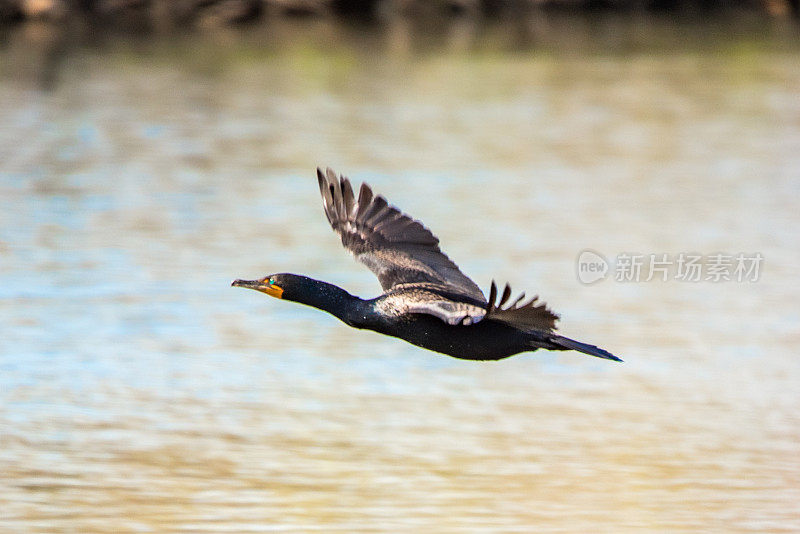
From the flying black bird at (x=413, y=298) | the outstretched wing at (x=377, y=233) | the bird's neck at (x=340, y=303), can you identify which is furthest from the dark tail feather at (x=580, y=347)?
the outstretched wing at (x=377, y=233)

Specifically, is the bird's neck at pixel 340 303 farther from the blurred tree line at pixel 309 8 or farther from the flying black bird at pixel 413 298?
the blurred tree line at pixel 309 8

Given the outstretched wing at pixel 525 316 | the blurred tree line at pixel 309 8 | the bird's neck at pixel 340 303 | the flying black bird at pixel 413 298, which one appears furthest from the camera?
the blurred tree line at pixel 309 8

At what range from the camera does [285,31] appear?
33.3 metres

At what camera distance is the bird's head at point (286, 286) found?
6.66 metres

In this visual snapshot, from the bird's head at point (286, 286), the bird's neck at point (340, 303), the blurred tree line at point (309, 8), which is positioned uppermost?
the blurred tree line at point (309, 8)

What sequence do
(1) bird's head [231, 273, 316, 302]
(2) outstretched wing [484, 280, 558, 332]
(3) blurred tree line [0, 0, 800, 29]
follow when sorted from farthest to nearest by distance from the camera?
1. (3) blurred tree line [0, 0, 800, 29]
2. (1) bird's head [231, 273, 316, 302]
3. (2) outstretched wing [484, 280, 558, 332]

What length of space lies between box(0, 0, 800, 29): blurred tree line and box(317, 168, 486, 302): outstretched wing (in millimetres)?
27598

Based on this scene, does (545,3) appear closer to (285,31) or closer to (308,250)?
(285,31)

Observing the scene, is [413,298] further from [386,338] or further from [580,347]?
[386,338]

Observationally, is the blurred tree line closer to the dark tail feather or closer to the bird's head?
the bird's head

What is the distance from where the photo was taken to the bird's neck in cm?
642

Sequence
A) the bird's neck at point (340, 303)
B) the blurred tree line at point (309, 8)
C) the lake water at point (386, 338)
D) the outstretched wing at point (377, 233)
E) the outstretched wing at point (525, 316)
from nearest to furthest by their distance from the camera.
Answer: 1. the outstretched wing at point (525, 316)
2. the bird's neck at point (340, 303)
3. the outstretched wing at point (377, 233)
4. the lake water at point (386, 338)
5. the blurred tree line at point (309, 8)

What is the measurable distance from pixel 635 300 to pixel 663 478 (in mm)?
3917

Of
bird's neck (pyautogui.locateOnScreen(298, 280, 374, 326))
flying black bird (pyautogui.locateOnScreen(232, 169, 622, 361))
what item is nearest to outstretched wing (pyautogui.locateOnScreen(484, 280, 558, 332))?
flying black bird (pyautogui.locateOnScreen(232, 169, 622, 361))
